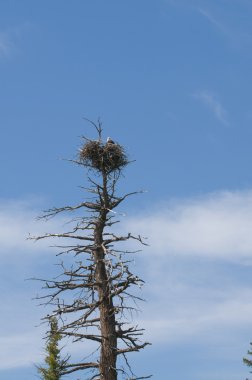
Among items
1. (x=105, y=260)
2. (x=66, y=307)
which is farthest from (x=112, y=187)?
(x=66, y=307)

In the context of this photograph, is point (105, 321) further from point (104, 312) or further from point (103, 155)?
point (103, 155)

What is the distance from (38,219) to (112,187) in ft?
6.31

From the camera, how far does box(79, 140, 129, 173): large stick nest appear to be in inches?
674

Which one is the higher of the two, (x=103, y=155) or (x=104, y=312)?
(x=103, y=155)

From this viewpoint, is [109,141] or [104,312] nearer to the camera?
[104,312]

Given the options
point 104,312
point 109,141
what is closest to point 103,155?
point 109,141

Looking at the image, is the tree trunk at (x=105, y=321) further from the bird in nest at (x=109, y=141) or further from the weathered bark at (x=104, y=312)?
the bird in nest at (x=109, y=141)

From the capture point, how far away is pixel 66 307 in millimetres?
15859

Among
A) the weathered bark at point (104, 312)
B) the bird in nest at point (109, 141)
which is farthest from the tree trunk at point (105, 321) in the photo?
the bird in nest at point (109, 141)

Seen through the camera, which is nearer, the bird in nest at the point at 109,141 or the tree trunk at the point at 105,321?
the tree trunk at the point at 105,321

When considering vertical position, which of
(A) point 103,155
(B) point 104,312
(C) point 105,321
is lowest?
(C) point 105,321

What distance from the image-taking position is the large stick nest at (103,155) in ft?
56.1

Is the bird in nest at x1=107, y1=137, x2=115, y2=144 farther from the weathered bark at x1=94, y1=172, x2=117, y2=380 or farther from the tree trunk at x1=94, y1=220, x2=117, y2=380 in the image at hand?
the tree trunk at x1=94, y1=220, x2=117, y2=380

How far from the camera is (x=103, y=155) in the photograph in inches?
675
